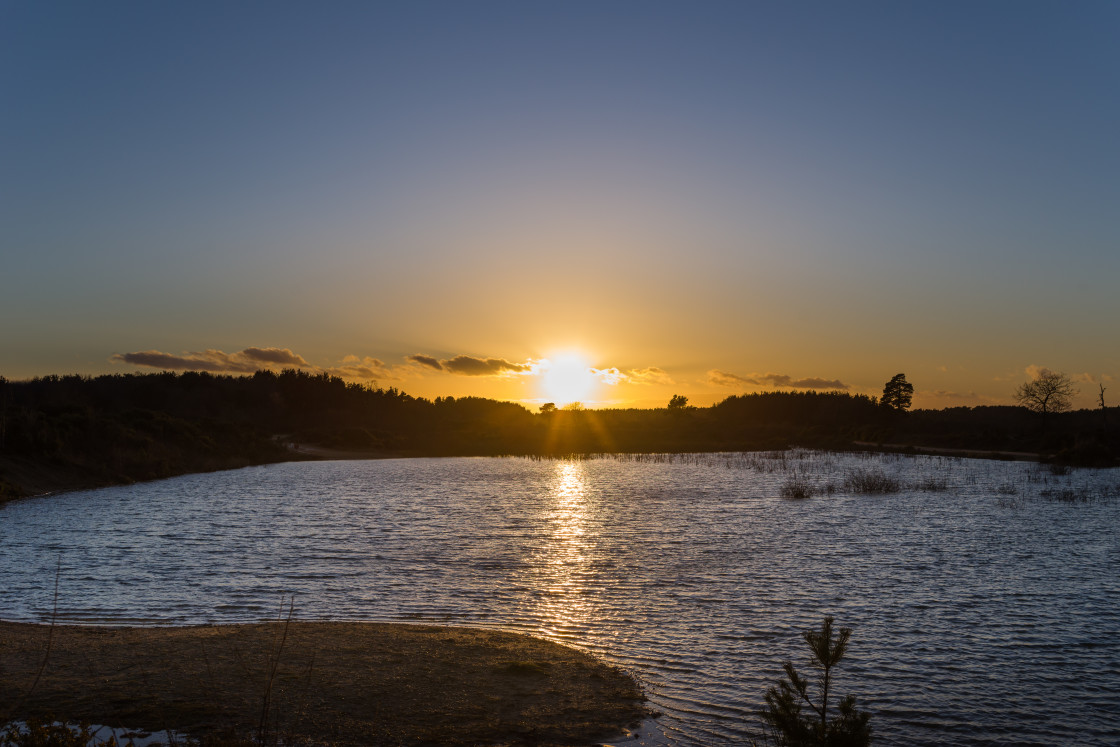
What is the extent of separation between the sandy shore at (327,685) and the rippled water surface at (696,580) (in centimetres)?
136

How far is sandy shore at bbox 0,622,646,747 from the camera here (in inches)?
375

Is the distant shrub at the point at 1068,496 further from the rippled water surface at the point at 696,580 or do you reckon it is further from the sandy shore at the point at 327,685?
the sandy shore at the point at 327,685

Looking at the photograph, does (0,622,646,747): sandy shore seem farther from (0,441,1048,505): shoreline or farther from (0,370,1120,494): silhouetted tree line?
(0,370,1120,494): silhouetted tree line

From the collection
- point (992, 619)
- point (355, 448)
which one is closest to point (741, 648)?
point (992, 619)

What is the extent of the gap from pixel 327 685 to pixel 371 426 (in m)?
108

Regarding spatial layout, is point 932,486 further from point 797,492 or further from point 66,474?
point 66,474

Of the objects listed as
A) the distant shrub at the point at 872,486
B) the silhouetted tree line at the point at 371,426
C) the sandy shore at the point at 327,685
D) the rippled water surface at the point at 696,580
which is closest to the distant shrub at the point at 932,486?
the distant shrub at the point at 872,486

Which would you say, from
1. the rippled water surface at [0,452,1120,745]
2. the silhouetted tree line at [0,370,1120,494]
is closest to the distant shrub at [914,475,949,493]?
Answer: the rippled water surface at [0,452,1120,745]

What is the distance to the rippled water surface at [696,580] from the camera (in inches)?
475

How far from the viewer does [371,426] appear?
4537 inches

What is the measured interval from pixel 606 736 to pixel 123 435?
58405 mm

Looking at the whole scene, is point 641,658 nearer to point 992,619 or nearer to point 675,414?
point 992,619

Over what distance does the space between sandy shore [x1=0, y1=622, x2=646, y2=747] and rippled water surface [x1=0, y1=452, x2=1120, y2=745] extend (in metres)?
1.36

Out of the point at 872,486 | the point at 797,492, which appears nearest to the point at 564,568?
the point at 797,492
